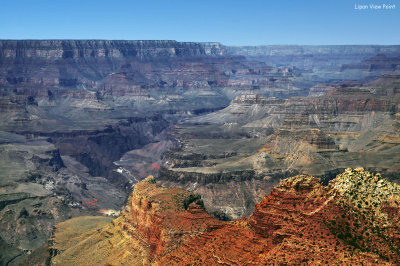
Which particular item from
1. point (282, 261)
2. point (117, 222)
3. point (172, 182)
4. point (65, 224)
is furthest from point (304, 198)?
point (172, 182)

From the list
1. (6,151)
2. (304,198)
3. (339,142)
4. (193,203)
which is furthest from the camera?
(6,151)

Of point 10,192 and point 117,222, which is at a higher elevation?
point 117,222

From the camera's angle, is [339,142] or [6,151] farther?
[6,151]

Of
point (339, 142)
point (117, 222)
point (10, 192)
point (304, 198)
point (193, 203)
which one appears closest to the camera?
point (304, 198)

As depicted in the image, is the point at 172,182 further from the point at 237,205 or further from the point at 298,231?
the point at 298,231

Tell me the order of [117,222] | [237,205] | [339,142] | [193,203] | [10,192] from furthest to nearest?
[339,142] < [10,192] < [237,205] < [117,222] < [193,203]

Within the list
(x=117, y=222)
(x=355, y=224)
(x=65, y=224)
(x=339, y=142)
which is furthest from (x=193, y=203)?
(x=339, y=142)

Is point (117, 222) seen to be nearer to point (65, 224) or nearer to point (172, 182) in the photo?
point (65, 224)

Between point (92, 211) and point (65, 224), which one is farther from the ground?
point (65, 224)

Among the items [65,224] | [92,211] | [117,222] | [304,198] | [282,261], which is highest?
[304,198]
